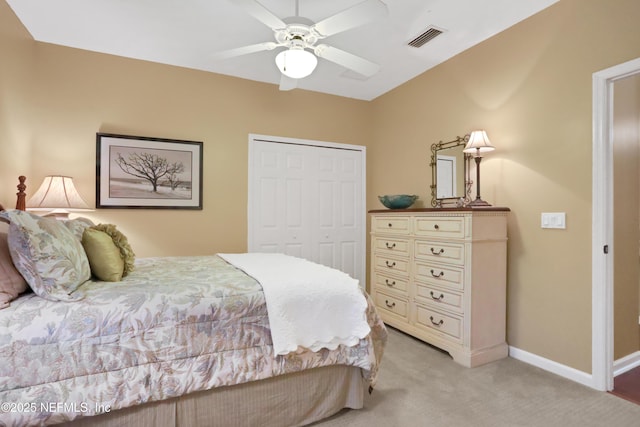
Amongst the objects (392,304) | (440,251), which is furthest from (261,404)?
(392,304)

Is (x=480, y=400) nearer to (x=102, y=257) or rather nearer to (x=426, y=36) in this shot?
(x=102, y=257)

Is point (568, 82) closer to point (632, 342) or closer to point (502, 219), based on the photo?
point (502, 219)

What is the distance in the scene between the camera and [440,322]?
2852 millimetres

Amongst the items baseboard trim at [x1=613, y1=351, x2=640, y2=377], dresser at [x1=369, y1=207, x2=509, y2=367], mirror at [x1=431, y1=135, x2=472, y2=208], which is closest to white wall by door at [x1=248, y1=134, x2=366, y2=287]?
mirror at [x1=431, y1=135, x2=472, y2=208]

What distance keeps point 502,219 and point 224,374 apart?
2409 mm

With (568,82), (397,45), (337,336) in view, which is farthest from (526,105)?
(337,336)

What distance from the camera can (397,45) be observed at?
3.19 m

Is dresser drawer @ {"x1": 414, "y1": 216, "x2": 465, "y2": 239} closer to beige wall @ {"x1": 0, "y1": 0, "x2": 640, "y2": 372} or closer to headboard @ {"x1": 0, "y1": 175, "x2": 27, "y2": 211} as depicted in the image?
beige wall @ {"x1": 0, "y1": 0, "x2": 640, "y2": 372}

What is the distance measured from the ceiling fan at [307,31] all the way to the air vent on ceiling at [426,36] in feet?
2.67

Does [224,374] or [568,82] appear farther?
[568,82]

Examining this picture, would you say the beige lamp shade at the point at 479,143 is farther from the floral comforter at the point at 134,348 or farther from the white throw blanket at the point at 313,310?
the floral comforter at the point at 134,348

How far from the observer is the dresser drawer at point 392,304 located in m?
3.29

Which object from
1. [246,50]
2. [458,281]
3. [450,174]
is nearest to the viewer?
[246,50]

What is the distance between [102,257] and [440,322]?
99.1 inches
